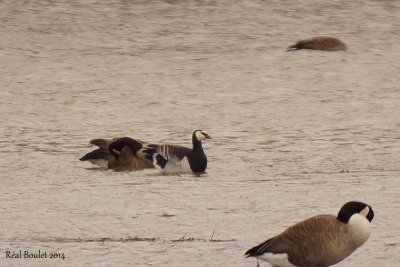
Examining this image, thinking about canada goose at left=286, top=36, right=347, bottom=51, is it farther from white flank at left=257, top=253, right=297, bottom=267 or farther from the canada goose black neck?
white flank at left=257, top=253, right=297, bottom=267

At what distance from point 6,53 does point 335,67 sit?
6.69 meters

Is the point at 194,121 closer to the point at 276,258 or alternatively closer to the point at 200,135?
the point at 200,135

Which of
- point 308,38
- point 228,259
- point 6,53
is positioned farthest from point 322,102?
point 228,259

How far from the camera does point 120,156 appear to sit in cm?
1307

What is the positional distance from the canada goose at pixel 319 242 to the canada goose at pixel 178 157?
17.0 feet

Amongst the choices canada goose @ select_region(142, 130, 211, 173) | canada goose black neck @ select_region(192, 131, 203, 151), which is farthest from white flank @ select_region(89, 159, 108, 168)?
canada goose black neck @ select_region(192, 131, 203, 151)

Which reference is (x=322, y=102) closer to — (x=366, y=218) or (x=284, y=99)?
(x=284, y=99)

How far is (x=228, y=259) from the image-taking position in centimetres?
823

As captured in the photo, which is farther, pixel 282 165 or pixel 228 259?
pixel 282 165

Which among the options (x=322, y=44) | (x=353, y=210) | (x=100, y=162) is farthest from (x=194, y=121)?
(x=353, y=210)

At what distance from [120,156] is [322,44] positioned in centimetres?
921

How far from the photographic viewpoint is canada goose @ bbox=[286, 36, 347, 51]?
21.1 metres

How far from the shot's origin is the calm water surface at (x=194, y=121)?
9.30 metres

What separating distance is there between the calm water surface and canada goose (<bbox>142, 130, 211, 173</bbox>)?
197 mm
